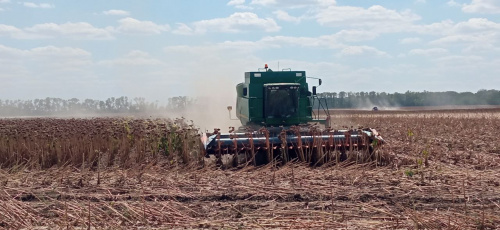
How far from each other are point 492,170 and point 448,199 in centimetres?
359

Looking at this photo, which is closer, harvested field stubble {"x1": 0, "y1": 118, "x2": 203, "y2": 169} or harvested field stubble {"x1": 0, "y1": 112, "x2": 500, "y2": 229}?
harvested field stubble {"x1": 0, "y1": 112, "x2": 500, "y2": 229}

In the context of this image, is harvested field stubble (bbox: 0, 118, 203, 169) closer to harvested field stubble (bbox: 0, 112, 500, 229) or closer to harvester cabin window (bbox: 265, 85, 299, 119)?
harvested field stubble (bbox: 0, 112, 500, 229)

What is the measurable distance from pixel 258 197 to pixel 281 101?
8.51 meters

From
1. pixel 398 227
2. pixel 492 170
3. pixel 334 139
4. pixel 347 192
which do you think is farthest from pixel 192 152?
pixel 398 227

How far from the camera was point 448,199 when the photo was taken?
8.38m

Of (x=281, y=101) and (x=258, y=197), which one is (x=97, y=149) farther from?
(x=258, y=197)

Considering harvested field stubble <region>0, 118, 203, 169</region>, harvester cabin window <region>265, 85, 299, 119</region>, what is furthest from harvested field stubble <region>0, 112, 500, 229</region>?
harvester cabin window <region>265, 85, 299, 119</region>

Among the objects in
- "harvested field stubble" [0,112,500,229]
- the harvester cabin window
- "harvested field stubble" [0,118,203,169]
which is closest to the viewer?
"harvested field stubble" [0,112,500,229]

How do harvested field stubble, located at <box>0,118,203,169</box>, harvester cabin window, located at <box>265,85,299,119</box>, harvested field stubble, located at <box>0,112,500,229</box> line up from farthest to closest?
harvester cabin window, located at <box>265,85,299,119</box>, harvested field stubble, located at <box>0,118,203,169</box>, harvested field stubble, located at <box>0,112,500,229</box>

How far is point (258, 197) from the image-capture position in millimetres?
8664

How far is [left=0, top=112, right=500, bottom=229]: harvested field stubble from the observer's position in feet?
22.9

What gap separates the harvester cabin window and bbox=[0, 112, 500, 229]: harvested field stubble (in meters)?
4.96

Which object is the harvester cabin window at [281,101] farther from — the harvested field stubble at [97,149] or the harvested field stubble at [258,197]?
the harvested field stubble at [258,197]

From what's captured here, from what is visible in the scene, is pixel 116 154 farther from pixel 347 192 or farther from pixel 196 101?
pixel 196 101
